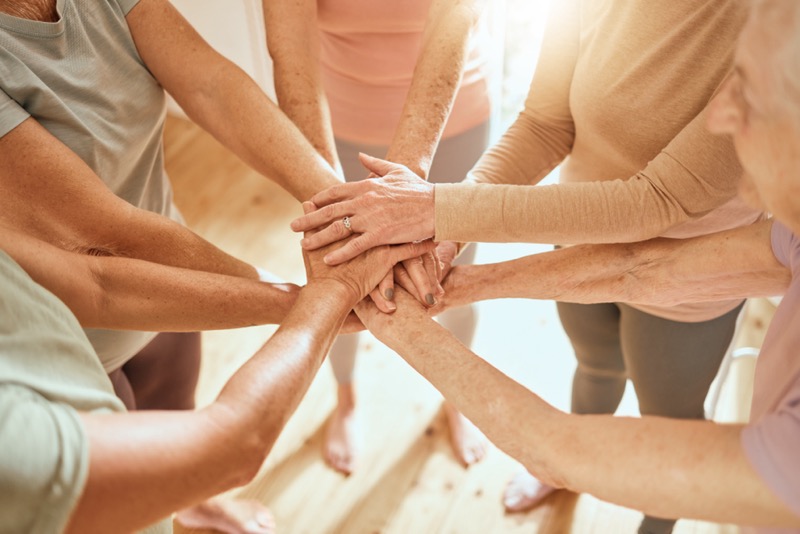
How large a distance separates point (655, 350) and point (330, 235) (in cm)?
73

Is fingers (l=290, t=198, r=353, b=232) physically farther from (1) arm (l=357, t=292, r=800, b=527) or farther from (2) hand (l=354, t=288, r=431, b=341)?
(1) arm (l=357, t=292, r=800, b=527)

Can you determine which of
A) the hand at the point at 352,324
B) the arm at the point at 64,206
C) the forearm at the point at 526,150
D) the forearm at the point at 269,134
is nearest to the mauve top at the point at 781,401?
the forearm at the point at 526,150

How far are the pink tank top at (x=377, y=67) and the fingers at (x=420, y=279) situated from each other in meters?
0.52

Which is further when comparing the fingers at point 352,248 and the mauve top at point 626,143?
the fingers at point 352,248

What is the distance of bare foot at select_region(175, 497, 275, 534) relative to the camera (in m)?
2.06

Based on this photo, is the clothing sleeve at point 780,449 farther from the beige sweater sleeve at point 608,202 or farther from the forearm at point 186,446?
the forearm at point 186,446

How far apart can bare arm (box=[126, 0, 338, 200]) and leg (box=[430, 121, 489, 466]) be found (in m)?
0.44

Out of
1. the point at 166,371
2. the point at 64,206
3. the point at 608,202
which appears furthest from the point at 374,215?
the point at 166,371

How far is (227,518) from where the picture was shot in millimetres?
2061

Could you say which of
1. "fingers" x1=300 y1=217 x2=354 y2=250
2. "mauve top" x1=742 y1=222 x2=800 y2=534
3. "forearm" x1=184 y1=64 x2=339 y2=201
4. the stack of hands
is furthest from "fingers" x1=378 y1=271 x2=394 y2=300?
"mauve top" x1=742 y1=222 x2=800 y2=534

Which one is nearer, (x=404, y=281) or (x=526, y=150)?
(x=404, y=281)

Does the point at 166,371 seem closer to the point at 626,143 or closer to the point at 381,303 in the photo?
the point at 381,303

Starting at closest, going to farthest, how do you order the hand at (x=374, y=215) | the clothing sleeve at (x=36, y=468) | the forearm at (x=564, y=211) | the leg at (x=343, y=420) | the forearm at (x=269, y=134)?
the clothing sleeve at (x=36, y=468)
the forearm at (x=564, y=211)
the hand at (x=374, y=215)
the forearm at (x=269, y=134)
the leg at (x=343, y=420)

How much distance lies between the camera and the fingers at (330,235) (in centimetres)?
134
